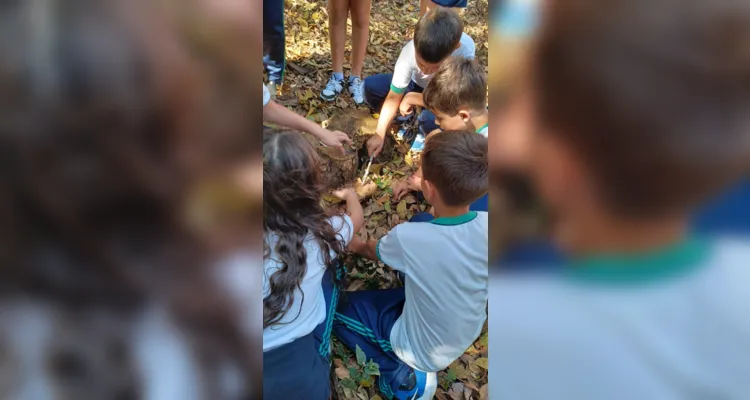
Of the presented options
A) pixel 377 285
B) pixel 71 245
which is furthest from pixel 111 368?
pixel 377 285

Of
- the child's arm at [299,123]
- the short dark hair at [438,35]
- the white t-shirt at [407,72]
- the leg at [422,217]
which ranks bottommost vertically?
the leg at [422,217]

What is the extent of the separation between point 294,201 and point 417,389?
0.48 metres

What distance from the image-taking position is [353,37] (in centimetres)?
84

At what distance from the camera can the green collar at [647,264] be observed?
0.63m

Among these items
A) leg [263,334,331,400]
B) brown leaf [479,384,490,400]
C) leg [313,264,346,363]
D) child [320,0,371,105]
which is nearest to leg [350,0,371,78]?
child [320,0,371,105]

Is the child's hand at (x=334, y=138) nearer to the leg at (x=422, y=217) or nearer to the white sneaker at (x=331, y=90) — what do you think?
the white sneaker at (x=331, y=90)

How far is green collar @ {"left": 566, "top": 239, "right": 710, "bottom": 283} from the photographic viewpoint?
63 cm

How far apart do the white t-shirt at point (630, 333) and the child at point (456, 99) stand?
20 centimetres

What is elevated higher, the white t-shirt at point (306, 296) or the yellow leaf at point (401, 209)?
the yellow leaf at point (401, 209)

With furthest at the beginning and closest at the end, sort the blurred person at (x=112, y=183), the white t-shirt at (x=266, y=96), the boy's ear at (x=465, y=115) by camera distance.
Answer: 1. the boy's ear at (x=465, y=115)
2. the white t-shirt at (x=266, y=96)
3. the blurred person at (x=112, y=183)

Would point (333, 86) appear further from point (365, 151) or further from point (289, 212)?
point (289, 212)

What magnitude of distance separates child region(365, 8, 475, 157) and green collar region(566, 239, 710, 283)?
0.36 metres

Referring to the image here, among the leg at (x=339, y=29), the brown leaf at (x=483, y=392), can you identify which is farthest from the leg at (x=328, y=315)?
the leg at (x=339, y=29)

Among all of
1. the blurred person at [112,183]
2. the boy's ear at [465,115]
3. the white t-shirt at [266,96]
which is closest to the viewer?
the blurred person at [112,183]
